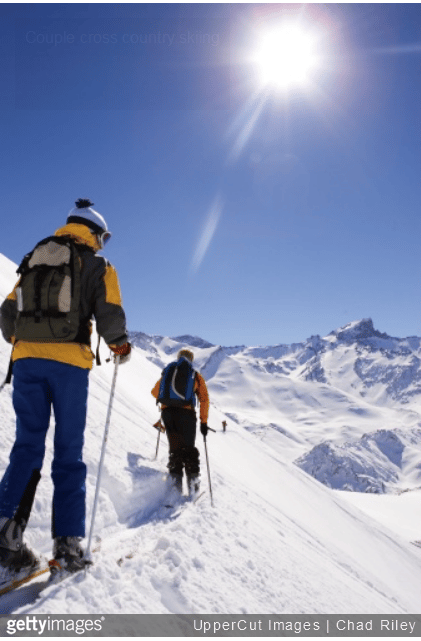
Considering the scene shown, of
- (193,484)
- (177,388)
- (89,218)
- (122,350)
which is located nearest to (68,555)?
(122,350)

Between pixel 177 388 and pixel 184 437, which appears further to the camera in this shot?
pixel 177 388

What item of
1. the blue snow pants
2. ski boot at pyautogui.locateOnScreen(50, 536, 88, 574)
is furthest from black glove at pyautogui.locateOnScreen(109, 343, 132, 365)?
ski boot at pyautogui.locateOnScreen(50, 536, 88, 574)

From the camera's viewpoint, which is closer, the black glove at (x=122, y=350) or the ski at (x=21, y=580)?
the ski at (x=21, y=580)

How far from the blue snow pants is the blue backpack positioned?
3.37 meters

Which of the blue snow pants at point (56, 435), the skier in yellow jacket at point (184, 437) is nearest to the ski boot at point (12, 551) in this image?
the blue snow pants at point (56, 435)

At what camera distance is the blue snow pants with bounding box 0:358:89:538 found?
3518 mm

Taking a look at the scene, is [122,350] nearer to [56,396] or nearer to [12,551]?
[56,396]

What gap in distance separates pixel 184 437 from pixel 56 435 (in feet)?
11.4

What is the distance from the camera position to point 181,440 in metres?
6.86

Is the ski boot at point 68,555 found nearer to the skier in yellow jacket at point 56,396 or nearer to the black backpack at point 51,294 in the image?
the skier in yellow jacket at point 56,396

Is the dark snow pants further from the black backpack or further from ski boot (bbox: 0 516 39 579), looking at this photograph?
the black backpack

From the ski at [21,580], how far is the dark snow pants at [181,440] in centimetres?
319

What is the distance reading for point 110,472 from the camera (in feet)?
18.6

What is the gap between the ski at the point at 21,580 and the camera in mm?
3215
